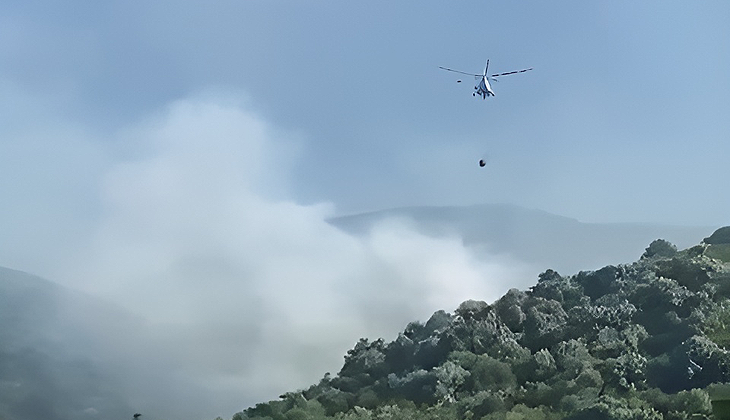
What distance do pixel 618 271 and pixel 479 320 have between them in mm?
22734

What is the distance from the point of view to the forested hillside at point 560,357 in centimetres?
6631

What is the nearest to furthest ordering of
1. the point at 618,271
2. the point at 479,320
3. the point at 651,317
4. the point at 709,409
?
1. the point at 709,409
2. the point at 651,317
3. the point at 479,320
4. the point at 618,271

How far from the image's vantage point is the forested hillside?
218ft

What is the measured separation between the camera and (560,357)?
7731 centimetres

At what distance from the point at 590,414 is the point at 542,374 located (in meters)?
14.9

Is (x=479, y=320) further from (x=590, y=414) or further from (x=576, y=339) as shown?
(x=590, y=414)

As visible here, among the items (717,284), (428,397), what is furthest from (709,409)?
(717,284)

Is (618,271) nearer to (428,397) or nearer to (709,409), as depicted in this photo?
(428,397)

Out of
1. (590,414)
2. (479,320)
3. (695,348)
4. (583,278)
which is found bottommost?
(590,414)

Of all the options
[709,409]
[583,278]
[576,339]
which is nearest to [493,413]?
[709,409]

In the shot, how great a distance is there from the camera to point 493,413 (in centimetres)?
6556

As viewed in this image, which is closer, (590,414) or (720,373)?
(590,414)

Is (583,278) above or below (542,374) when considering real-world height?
above

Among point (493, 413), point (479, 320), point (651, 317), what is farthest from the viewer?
point (479, 320)
